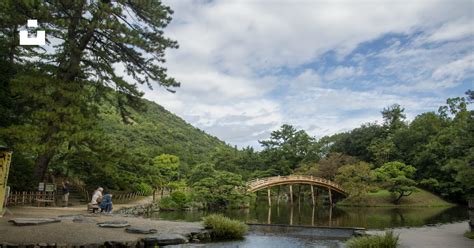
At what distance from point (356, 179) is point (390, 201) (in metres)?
4.10

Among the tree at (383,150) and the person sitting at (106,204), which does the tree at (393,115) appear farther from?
the person sitting at (106,204)

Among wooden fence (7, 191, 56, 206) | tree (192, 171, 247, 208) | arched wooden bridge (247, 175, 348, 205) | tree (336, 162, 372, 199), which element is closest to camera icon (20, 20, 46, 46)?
wooden fence (7, 191, 56, 206)

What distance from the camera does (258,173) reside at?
4509 centimetres

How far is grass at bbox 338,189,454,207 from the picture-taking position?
1431 inches

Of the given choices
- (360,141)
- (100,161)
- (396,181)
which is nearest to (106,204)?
(100,161)

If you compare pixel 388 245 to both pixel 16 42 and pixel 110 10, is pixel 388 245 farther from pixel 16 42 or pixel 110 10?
pixel 16 42

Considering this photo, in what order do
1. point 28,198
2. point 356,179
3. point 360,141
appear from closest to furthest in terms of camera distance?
point 28,198, point 356,179, point 360,141

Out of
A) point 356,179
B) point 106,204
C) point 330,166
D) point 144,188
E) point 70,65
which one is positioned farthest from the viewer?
point 330,166

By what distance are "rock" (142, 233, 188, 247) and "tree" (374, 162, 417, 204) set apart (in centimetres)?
3093

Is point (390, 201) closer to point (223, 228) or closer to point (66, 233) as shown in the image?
point (223, 228)

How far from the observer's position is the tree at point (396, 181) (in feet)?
117

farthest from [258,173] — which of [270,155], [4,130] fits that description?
[4,130]

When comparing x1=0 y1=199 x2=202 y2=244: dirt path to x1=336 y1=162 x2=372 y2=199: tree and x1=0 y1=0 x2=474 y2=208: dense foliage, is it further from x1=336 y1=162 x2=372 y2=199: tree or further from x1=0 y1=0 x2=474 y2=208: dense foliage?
x1=336 y1=162 x2=372 y2=199: tree

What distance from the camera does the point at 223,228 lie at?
36.7 feet
